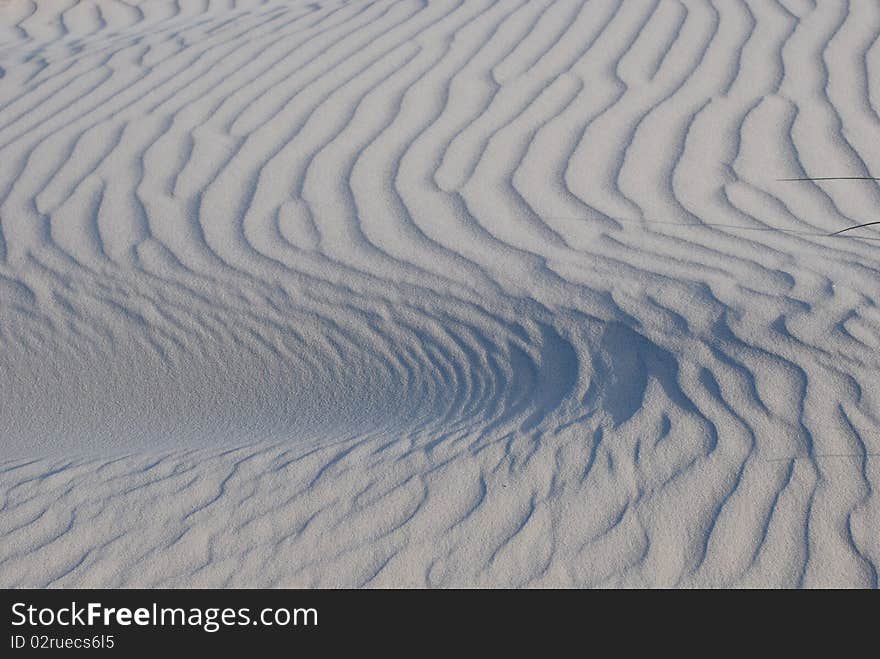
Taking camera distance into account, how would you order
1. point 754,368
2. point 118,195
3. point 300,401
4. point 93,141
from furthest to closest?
point 93,141, point 118,195, point 300,401, point 754,368

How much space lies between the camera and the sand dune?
7.84 ft

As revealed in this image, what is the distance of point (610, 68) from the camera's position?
15.8 feet

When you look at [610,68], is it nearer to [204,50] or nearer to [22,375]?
[204,50]

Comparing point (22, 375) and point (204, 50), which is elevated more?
point (204, 50)

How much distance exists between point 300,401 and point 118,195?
1.41 m

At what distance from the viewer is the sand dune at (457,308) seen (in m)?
2.39

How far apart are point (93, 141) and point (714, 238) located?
268cm

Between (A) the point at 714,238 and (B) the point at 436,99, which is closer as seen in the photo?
(A) the point at 714,238

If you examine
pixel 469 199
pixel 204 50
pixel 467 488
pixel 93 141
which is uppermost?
pixel 204 50

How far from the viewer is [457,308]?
3.24 meters
